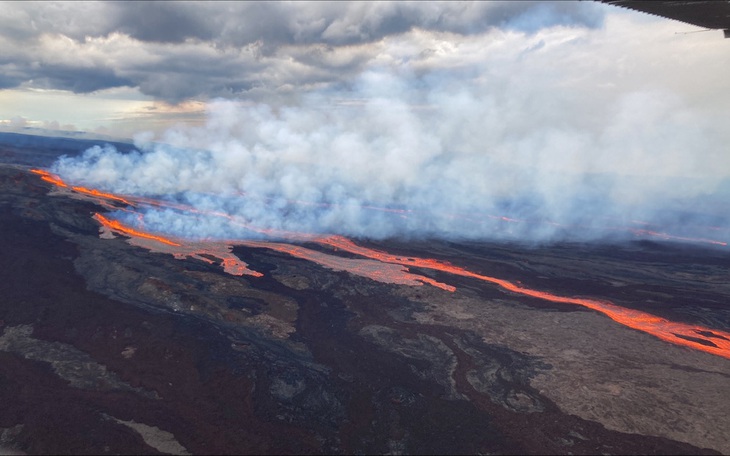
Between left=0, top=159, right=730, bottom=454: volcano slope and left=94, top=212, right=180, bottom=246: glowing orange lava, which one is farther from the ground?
left=94, top=212, right=180, bottom=246: glowing orange lava

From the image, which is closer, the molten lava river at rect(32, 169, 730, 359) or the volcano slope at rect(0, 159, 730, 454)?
the volcano slope at rect(0, 159, 730, 454)

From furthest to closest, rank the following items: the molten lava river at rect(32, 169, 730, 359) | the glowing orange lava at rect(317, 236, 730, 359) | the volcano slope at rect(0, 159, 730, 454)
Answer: the molten lava river at rect(32, 169, 730, 359) < the glowing orange lava at rect(317, 236, 730, 359) < the volcano slope at rect(0, 159, 730, 454)

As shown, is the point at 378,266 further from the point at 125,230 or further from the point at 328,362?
the point at 125,230

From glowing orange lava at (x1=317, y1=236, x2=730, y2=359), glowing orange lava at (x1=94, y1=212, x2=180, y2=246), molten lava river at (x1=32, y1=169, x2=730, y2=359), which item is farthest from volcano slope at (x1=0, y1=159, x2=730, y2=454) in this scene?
glowing orange lava at (x1=94, y1=212, x2=180, y2=246)

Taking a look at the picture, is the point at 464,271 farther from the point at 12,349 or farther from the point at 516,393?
the point at 12,349

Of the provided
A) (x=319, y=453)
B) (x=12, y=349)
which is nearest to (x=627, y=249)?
(x=319, y=453)

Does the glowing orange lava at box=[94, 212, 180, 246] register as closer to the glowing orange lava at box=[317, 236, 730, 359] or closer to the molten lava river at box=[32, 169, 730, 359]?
the molten lava river at box=[32, 169, 730, 359]

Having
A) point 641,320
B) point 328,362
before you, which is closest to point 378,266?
point 328,362
